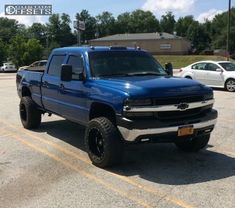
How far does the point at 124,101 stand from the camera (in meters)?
6.68

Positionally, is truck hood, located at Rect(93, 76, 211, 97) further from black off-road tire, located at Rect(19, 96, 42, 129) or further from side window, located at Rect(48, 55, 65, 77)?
black off-road tire, located at Rect(19, 96, 42, 129)

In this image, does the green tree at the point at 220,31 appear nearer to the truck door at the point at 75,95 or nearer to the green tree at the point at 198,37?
the green tree at the point at 198,37

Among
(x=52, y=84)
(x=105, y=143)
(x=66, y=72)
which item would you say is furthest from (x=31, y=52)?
(x=105, y=143)

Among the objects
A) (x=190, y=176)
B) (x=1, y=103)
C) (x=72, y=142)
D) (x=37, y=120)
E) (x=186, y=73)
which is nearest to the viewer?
(x=190, y=176)

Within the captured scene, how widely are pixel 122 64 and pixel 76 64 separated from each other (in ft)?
2.86

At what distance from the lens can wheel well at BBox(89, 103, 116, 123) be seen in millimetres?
7238

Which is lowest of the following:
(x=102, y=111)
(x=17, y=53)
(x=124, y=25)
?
(x=102, y=111)

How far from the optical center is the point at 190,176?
21.8 feet

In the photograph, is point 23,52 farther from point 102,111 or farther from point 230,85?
point 102,111

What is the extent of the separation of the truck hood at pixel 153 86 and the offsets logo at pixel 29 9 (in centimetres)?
5087

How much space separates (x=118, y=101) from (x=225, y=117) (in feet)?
20.2

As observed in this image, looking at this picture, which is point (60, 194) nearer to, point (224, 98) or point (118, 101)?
point (118, 101)

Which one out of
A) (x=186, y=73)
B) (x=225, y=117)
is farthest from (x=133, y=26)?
(x=225, y=117)

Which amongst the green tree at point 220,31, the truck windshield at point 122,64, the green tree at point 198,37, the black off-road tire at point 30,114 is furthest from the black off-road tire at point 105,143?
the green tree at point 198,37
